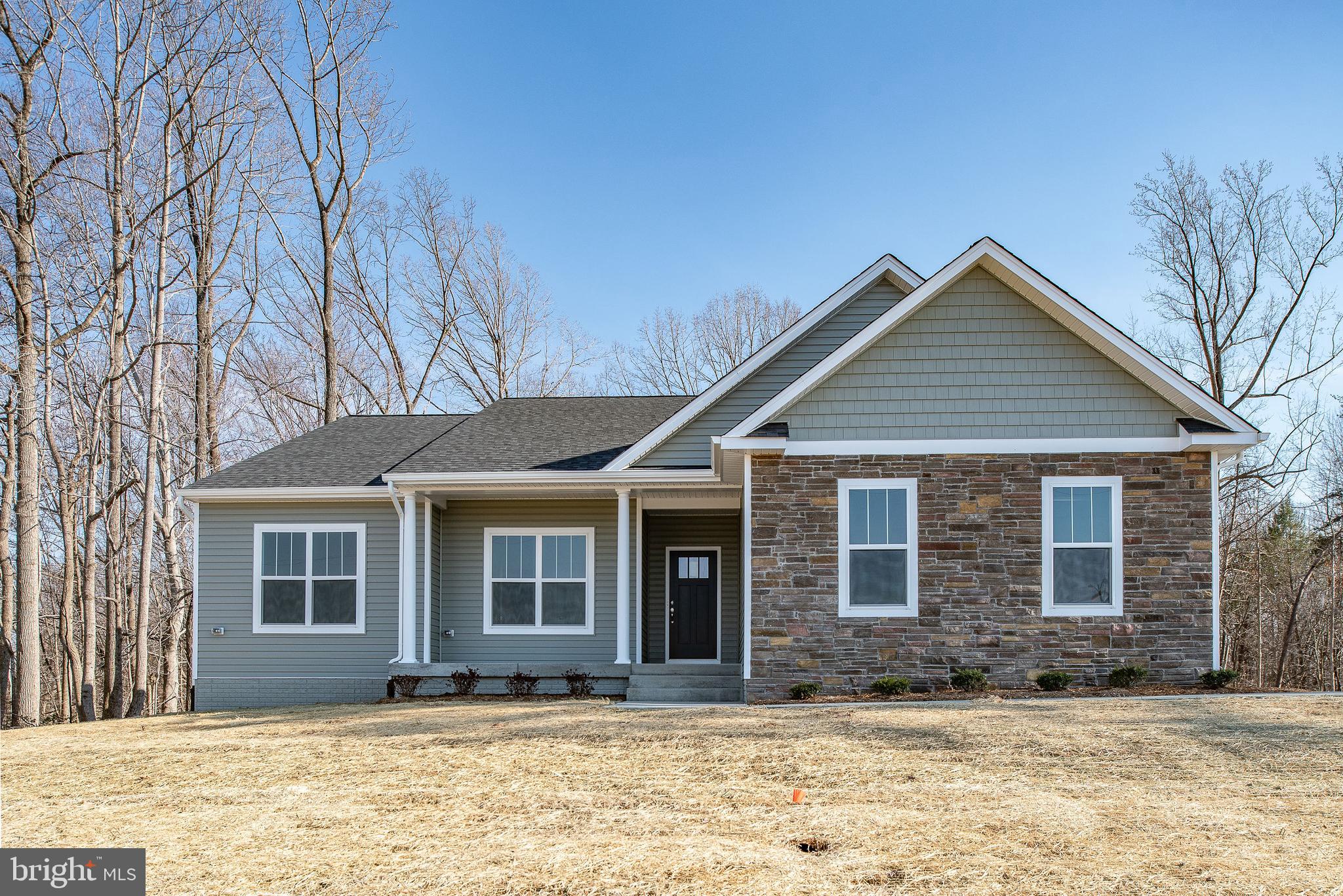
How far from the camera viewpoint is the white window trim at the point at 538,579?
16.2 m

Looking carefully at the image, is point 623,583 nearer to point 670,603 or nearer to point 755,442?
point 670,603

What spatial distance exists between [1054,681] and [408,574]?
8.76 meters

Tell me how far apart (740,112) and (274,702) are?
19.5 metres

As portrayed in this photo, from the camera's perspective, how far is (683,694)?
14047mm

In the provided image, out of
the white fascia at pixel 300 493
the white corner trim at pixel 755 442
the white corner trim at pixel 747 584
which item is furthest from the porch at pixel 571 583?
the white corner trim at pixel 755 442

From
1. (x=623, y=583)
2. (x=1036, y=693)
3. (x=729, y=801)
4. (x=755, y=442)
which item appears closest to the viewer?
(x=729, y=801)

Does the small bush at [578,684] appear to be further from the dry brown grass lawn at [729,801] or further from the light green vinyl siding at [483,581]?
the dry brown grass lawn at [729,801]

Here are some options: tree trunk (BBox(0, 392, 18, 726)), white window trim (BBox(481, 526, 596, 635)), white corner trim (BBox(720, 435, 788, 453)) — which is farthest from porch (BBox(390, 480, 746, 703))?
tree trunk (BBox(0, 392, 18, 726))

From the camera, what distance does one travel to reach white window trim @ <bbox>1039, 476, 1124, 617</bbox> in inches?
498

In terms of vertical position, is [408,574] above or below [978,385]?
below

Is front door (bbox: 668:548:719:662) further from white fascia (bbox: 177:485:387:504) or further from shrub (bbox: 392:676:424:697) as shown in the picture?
white fascia (bbox: 177:485:387:504)

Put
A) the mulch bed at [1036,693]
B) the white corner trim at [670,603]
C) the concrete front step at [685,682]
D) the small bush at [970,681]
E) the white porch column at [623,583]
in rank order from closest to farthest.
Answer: the mulch bed at [1036,693]
the small bush at [970,681]
the concrete front step at [685,682]
the white porch column at [623,583]
the white corner trim at [670,603]

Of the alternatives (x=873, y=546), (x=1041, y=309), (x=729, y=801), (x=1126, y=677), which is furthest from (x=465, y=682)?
(x=1041, y=309)

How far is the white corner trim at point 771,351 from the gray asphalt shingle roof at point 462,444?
2.82ft
